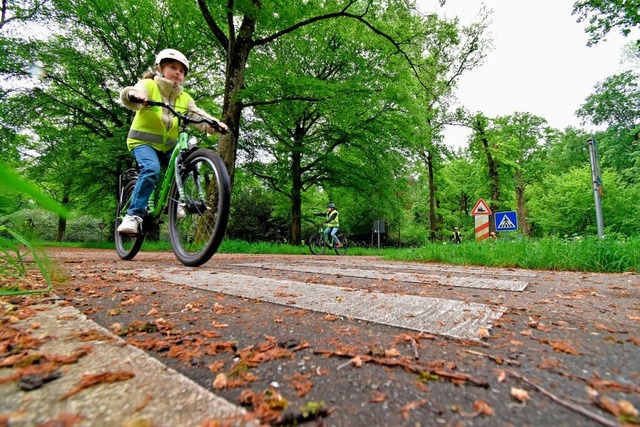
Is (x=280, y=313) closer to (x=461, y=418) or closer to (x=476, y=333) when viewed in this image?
(x=476, y=333)

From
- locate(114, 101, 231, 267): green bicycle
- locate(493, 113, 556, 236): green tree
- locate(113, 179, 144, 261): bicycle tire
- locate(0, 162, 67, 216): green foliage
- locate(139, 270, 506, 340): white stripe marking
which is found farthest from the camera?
locate(493, 113, 556, 236): green tree

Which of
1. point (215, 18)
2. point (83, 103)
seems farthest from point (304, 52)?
point (83, 103)

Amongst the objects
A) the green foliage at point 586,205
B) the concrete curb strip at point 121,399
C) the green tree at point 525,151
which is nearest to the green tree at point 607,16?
the green tree at point 525,151

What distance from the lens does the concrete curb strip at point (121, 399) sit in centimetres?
53

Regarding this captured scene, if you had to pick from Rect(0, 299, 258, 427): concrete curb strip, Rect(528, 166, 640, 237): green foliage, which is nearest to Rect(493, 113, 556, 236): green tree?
Rect(528, 166, 640, 237): green foliage

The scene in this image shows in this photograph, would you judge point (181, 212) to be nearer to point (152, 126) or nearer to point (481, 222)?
point (152, 126)

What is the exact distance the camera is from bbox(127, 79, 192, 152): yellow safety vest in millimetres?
3412

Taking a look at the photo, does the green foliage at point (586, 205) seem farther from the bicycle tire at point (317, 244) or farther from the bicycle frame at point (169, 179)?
the bicycle frame at point (169, 179)

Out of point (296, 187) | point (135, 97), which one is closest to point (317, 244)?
point (296, 187)

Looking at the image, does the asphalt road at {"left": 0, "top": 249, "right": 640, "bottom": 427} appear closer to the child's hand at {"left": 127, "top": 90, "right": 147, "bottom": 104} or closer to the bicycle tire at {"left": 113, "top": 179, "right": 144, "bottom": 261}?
the child's hand at {"left": 127, "top": 90, "right": 147, "bottom": 104}

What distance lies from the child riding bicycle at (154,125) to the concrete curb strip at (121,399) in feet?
9.42

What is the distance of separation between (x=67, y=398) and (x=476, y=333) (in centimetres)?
107

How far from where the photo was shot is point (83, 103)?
1310 cm

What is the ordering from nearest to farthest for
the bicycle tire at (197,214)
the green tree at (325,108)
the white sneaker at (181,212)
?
the bicycle tire at (197,214), the white sneaker at (181,212), the green tree at (325,108)
